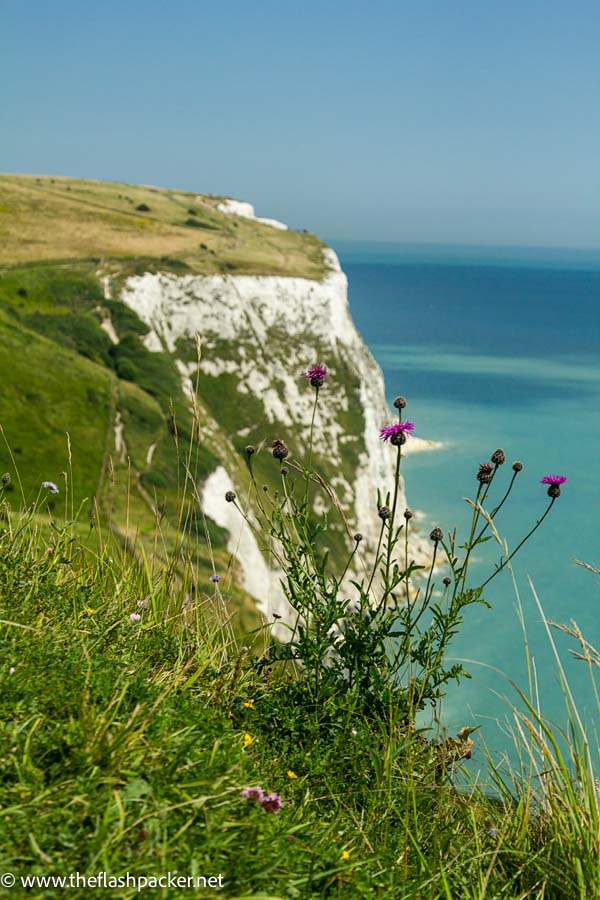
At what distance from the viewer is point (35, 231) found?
102 meters

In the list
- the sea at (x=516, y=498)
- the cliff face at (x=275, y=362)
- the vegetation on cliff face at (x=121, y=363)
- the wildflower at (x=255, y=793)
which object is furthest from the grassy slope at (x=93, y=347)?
the wildflower at (x=255, y=793)

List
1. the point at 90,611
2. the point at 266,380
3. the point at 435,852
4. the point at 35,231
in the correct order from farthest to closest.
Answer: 1. the point at 35,231
2. the point at 266,380
3. the point at 90,611
4. the point at 435,852

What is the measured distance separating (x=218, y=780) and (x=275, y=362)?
8995 centimetres

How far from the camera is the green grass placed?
264cm

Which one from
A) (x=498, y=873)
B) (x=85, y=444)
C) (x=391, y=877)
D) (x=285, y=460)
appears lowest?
(x=85, y=444)

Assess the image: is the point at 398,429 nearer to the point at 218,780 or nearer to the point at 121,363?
the point at 218,780

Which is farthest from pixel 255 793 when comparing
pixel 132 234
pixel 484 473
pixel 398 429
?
pixel 132 234

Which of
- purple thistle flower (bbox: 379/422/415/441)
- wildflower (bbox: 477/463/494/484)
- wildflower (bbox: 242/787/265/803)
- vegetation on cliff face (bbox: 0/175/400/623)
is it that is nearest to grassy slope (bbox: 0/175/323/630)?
vegetation on cliff face (bbox: 0/175/400/623)

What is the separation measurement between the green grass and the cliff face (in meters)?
76.3

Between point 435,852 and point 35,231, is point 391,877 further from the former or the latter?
point 35,231

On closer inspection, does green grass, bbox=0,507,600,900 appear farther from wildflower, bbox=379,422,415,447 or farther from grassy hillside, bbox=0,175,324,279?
grassy hillside, bbox=0,175,324,279

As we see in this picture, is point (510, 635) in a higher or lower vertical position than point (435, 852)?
lower

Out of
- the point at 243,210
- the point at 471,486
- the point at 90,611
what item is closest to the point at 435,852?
the point at 90,611

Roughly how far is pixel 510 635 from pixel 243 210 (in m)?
112
